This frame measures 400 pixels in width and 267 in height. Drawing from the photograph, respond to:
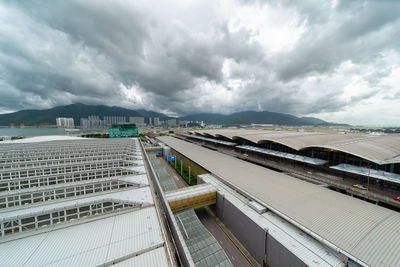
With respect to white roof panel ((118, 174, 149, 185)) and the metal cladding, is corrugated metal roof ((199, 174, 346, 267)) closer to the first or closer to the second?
the metal cladding

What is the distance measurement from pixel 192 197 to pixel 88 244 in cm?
968

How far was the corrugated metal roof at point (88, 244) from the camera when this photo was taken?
21.1ft

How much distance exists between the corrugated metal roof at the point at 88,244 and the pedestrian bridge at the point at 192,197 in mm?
5887

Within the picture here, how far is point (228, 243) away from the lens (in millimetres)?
12891

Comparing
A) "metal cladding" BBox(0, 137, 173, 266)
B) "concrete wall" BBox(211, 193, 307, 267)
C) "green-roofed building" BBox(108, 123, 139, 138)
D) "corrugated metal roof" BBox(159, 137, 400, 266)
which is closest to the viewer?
"metal cladding" BBox(0, 137, 173, 266)

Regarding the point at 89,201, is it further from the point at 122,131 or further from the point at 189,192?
the point at 122,131

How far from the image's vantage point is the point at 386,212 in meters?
10.8

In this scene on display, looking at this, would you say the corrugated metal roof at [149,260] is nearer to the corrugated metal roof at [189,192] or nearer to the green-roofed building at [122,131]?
the corrugated metal roof at [189,192]

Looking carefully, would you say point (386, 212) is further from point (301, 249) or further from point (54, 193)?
point (54, 193)

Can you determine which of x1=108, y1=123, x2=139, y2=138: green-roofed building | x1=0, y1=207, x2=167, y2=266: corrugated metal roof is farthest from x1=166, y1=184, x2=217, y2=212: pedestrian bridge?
x1=108, y1=123, x2=139, y2=138: green-roofed building

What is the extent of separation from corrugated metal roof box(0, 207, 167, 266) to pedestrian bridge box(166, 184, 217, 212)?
5887 mm

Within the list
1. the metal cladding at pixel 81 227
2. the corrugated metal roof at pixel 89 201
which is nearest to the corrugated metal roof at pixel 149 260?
the metal cladding at pixel 81 227

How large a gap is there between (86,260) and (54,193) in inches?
369

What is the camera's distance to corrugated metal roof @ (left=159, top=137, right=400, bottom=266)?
7961 mm
